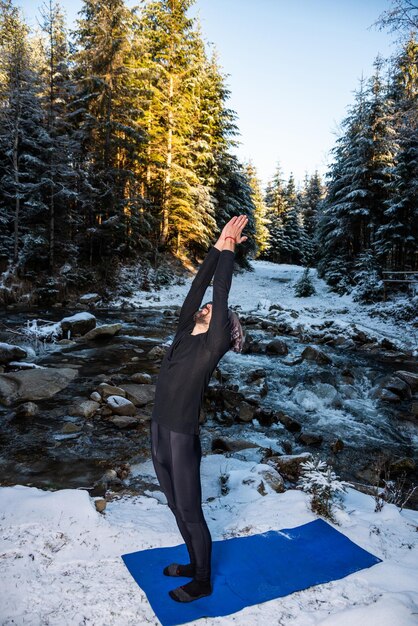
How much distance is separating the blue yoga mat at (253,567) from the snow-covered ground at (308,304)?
10.8 metres

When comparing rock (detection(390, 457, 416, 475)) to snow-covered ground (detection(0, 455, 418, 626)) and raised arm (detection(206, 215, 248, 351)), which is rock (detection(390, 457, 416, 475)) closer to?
snow-covered ground (detection(0, 455, 418, 626))

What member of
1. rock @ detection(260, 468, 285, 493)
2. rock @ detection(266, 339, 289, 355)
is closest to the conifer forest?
rock @ detection(266, 339, 289, 355)

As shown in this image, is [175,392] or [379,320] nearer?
[175,392]

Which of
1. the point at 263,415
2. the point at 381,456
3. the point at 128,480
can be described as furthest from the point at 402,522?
the point at 263,415

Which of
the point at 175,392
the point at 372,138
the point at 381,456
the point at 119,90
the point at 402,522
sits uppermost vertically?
the point at 119,90

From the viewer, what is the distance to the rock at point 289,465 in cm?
505

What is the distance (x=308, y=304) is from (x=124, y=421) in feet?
57.1

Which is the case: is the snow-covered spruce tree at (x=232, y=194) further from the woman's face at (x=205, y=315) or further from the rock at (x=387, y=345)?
the woman's face at (x=205, y=315)

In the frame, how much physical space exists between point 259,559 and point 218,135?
3069 cm

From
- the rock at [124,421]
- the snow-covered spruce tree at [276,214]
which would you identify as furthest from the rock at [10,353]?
the snow-covered spruce tree at [276,214]

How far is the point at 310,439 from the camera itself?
653 centimetres

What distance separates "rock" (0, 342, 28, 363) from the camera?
29.8 ft

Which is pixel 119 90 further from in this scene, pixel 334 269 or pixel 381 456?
pixel 381 456

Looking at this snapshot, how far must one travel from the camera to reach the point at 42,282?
1780 cm
